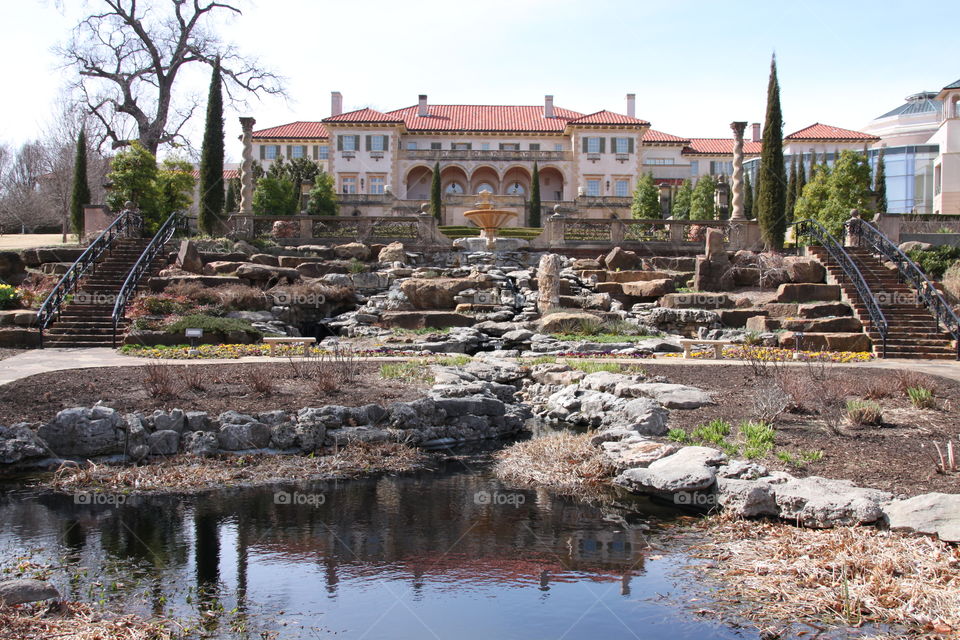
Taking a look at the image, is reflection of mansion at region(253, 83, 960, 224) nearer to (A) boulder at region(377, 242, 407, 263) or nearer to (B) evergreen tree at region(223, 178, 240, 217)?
(B) evergreen tree at region(223, 178, 240, 217)

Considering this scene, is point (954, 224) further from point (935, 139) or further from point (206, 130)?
point (206, 130)

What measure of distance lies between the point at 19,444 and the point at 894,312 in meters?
18.5

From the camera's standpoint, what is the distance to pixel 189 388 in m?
11.0

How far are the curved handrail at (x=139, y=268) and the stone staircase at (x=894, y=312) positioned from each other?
57.5ft

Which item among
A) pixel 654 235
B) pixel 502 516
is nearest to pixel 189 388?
pixel 502 516

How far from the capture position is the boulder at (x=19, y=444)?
339 inches

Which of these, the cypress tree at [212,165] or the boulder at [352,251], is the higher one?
the cypress tree at [212,165]

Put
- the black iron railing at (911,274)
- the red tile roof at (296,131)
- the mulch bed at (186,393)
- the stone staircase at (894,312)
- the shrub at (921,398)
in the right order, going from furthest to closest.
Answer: the red tile roof at (296,131) < the black iron railing at (911,274) < the stone staircase at (894,312) < the shrub at (921,398) < the mulch bed at (186,393)

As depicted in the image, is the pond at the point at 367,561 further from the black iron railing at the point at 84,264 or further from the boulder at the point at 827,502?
the black iron railing at the point at 84,264

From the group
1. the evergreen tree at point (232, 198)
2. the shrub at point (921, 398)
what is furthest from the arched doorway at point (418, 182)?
the shrub at point (921, 398)

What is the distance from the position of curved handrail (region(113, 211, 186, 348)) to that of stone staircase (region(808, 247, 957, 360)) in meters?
17.5

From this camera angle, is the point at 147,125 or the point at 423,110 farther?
the point at 423,110

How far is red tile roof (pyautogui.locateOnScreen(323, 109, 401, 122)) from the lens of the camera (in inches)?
2469

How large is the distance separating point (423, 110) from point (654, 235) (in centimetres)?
4661
